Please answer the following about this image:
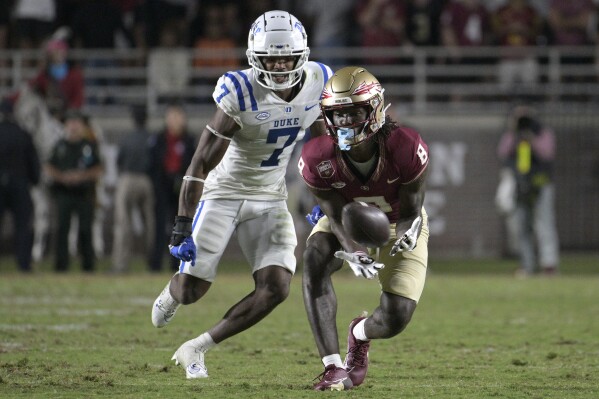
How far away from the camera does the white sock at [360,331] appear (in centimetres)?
616

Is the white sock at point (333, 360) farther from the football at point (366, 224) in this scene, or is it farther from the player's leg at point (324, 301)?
the football at point (366, 224)

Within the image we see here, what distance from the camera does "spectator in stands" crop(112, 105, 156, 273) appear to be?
1371 centimetres

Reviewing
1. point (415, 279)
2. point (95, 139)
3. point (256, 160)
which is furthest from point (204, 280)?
point (95, 139)

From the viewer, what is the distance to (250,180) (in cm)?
657

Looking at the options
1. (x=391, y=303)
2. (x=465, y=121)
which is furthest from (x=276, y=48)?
(x=465, y=121)

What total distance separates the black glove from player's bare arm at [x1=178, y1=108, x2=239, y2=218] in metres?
0.03

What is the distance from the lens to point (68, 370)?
21.1 feet

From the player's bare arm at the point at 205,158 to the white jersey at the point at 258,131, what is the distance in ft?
0.24

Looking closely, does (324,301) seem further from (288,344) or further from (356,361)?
(288,344)

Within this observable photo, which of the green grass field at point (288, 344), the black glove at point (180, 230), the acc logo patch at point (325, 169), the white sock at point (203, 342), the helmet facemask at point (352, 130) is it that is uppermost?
the helmet facemask at point (352, 130)

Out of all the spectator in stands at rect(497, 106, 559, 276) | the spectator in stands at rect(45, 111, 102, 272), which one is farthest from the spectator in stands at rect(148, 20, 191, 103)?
the spectator in stands at rect(497, 106, 559, 276)

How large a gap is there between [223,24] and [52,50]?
2.41 meters

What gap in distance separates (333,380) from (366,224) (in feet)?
2.45

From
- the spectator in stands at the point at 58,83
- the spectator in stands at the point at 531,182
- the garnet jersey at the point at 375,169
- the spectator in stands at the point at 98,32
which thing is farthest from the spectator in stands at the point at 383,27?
the garnet jersey at the point at 375,169
